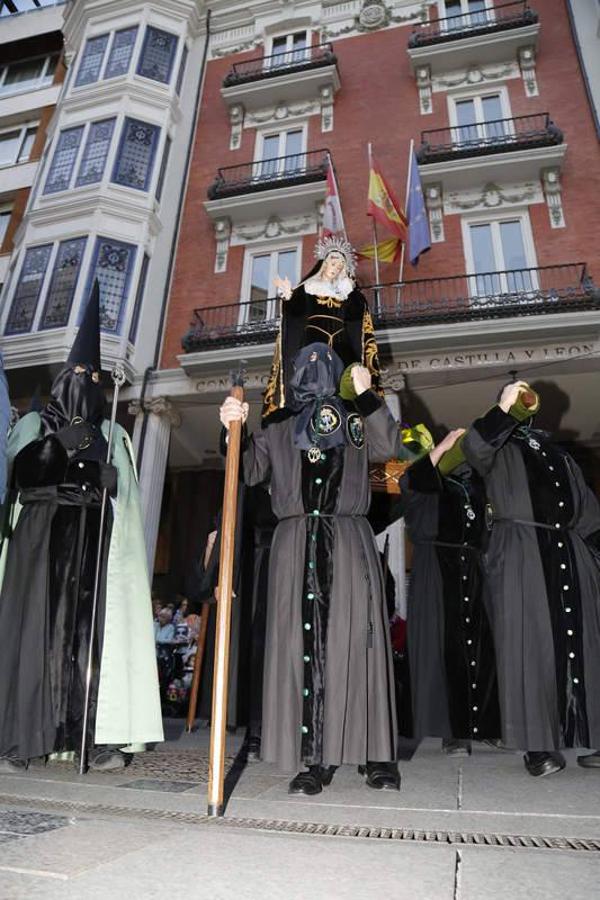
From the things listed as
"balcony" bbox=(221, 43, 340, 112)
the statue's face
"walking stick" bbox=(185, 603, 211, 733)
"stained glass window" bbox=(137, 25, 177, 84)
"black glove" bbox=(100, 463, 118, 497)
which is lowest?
"walking stick" bbox=(185, 603, 211, 733)

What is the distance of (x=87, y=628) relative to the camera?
3520 mm

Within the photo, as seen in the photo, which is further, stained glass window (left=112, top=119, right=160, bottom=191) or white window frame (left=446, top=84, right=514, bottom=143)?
stained glass window (left=112, top=119, right=160, bottom=191)

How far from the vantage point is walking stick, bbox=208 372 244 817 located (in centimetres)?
209

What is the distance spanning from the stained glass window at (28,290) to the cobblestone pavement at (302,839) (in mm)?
11179

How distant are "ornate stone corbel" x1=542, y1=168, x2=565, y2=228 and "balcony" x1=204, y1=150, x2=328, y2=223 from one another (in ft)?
15.4

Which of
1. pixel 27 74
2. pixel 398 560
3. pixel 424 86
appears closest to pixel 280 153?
pixel 424 86

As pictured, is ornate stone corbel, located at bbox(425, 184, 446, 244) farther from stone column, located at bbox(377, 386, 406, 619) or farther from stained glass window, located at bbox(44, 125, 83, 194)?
stained glass window, located at bbox(44, 125, 83, 194)

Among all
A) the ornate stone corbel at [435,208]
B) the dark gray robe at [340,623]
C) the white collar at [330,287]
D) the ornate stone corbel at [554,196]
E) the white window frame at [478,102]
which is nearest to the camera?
the dark gray robe at [340,623]

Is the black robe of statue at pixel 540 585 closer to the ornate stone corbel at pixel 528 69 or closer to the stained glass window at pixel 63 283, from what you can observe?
the stained glass window at pixel 63 283

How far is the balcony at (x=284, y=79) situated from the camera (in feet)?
46.9

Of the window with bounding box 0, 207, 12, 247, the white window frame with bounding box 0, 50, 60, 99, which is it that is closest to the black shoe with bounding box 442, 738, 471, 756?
the window with bounding box 0, 207, 12, 247

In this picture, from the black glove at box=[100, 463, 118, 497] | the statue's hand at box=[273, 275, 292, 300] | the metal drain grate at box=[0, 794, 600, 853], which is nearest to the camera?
the metal drain grate at box=[0, 794, 600, 853]

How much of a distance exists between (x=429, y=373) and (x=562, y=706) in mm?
8204

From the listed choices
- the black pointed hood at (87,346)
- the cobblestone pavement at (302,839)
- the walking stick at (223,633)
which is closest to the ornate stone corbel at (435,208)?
the black pointed hood at (87,346)
